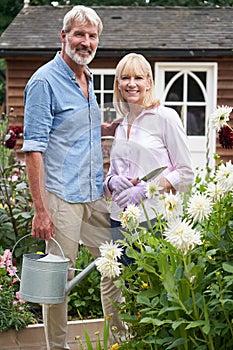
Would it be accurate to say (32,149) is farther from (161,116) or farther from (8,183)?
(8,183)

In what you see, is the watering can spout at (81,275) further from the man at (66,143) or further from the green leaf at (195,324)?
the green leaf at (195,324)

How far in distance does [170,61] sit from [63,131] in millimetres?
7307

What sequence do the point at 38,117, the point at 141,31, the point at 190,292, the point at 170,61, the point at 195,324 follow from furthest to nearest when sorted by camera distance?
the point at 141,31
the point at 170,61
the point at 38,117
the point at 190,292
the point at 195,324

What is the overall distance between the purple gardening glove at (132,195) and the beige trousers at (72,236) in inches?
8.0

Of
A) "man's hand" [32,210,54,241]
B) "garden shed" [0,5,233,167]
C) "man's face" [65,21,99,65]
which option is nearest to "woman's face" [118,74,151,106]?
"man's face" [65,21,99,65]

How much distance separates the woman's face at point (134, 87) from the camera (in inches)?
128

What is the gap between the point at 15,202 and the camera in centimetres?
515

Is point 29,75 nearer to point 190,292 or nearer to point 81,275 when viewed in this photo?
point 81,275

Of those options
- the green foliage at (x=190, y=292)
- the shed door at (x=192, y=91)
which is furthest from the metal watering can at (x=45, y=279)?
the shed door at (x=192, y=91)

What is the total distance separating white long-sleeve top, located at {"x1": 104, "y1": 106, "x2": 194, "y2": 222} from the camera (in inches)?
128

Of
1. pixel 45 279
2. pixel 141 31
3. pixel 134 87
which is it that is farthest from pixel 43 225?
pixel 141 31

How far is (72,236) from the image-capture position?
3363mm

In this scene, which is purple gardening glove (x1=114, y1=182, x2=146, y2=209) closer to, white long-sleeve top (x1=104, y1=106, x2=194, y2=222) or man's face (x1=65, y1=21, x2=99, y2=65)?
white long-sleeve top (x1=104, y1=106, x2=194, y2=222)

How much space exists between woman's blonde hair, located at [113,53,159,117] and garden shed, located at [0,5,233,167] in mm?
6619
